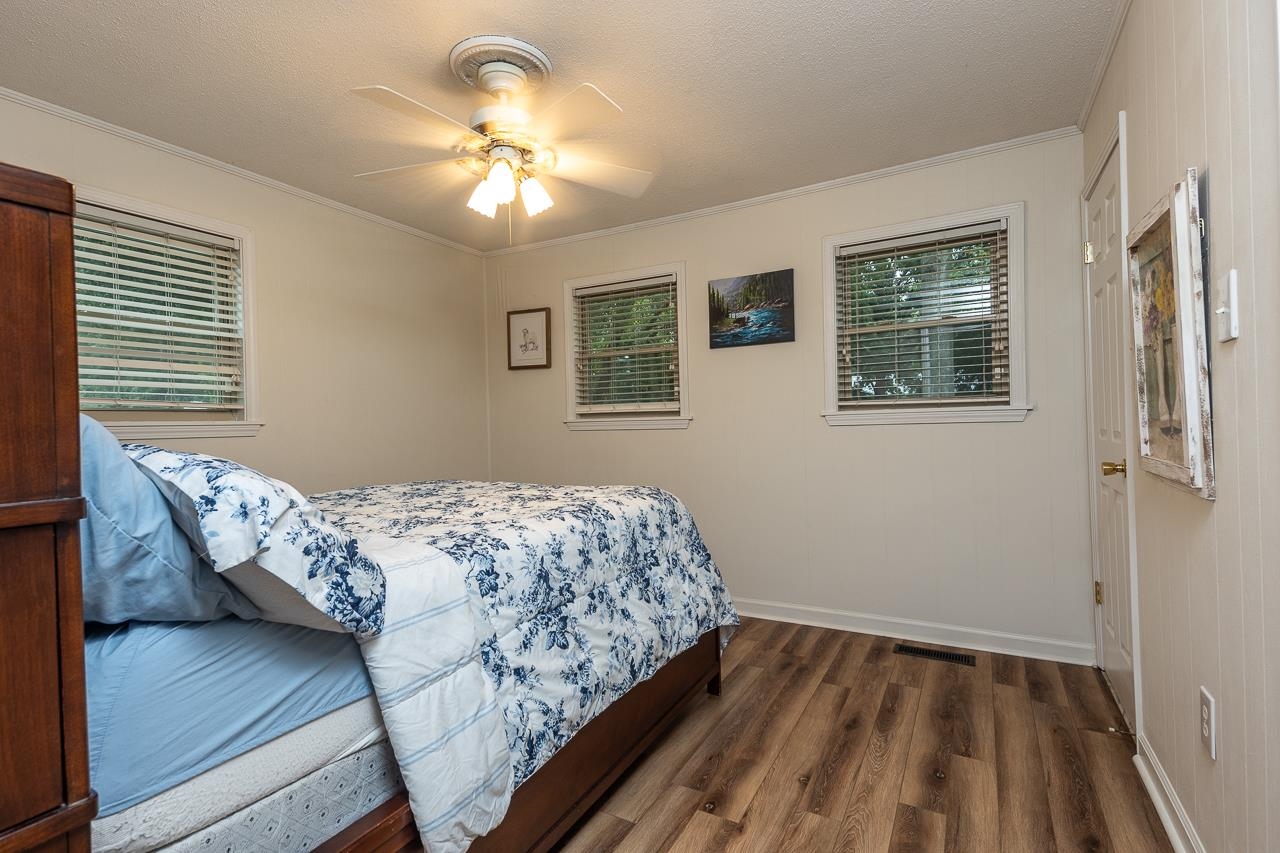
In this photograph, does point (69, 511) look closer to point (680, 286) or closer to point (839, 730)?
point (839, 730)

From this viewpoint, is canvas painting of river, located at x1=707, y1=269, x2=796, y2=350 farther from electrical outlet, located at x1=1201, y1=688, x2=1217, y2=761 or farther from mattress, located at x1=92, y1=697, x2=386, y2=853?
mattress, located at x1=92, y1=697, x2=386, y2=853

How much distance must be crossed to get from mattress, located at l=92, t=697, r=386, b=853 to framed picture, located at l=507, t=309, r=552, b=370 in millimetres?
3321

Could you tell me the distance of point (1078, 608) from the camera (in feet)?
9.37

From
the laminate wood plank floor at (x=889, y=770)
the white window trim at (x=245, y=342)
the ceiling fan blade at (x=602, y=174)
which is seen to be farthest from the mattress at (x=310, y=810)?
the white window trim at (x=245, y=342)

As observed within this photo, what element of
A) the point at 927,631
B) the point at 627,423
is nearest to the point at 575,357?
the point at 627,423

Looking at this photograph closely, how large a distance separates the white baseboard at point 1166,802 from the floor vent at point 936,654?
0.93 metres

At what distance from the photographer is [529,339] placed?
14.5 ft

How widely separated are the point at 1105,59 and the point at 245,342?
12.8 ft

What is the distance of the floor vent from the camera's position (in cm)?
293

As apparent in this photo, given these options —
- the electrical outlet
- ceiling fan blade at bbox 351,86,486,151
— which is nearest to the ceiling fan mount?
ceiling fan blade at bbox 351,86,486,151

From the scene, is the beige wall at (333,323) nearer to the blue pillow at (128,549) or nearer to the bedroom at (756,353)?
the bedroom at (756,353)

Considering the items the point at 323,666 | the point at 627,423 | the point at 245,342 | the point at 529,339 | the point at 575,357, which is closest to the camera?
the point at 323,666

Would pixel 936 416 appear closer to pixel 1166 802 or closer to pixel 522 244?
pixel 1166 802

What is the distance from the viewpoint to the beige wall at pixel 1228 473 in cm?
111
